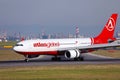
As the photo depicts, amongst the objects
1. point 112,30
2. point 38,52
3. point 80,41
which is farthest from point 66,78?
point 112,30

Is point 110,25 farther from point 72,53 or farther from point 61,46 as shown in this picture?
point 72,53

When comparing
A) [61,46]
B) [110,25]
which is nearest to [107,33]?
[110,25]

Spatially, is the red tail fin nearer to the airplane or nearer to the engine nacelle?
the airplane

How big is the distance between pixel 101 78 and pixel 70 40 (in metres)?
33.5

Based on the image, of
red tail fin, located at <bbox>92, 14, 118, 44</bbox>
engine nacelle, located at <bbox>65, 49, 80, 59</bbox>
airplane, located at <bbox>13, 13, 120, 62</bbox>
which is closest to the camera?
airplane, located at <bbox>13, 13, 120, 62</bbox>

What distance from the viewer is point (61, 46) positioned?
66.4m

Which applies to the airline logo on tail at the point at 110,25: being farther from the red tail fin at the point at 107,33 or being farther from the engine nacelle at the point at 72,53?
the engine nacelle at the point at 72,53

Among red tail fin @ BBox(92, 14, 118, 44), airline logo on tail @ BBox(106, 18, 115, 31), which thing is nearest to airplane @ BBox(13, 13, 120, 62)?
red tail fin @ BBox(92, 14, 118, 44)

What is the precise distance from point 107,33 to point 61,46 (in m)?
11.3

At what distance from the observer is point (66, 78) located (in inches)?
1362

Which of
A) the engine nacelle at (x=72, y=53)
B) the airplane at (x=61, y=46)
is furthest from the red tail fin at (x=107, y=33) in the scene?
the engine nacelle at (x=72, y=53)

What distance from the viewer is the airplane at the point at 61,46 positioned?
62.7m

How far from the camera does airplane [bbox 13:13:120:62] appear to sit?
6266 cm

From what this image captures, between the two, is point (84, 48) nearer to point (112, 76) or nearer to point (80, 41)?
point (80, 41)
